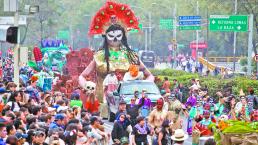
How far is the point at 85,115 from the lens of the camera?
73.5 ft

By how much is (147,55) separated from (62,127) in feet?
260

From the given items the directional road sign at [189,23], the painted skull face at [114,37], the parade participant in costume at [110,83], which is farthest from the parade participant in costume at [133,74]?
the directional road sign at [189,23]

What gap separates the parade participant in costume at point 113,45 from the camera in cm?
4084

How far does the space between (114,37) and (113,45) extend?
0.34 m

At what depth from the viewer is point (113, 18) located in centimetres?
4238

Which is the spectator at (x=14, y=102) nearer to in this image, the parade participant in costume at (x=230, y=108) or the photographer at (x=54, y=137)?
the photographer at (x=54, y=137)

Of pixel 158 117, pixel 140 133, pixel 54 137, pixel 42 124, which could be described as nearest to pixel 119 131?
pixel 140 133

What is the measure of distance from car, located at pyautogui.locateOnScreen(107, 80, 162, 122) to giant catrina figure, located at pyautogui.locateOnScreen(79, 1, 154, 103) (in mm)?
3495

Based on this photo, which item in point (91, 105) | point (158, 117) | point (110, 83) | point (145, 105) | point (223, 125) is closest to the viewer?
point (223, 125)

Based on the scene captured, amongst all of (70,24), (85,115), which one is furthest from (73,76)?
(70,24)

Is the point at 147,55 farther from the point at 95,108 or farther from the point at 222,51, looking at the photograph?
the point at 95,108

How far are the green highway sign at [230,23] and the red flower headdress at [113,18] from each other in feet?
42.8

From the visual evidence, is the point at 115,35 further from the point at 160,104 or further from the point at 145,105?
the point at 160,104

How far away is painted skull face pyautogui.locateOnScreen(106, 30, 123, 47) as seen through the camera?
41969 millimetres
